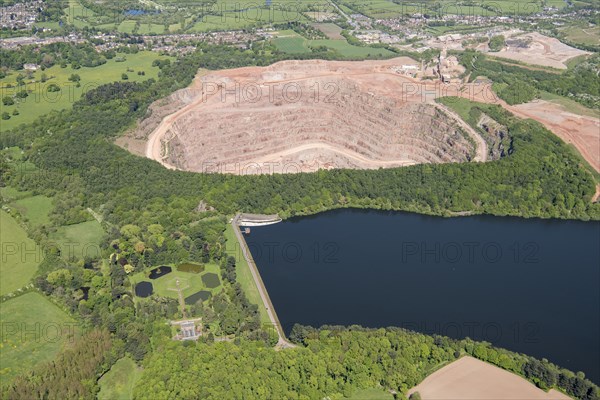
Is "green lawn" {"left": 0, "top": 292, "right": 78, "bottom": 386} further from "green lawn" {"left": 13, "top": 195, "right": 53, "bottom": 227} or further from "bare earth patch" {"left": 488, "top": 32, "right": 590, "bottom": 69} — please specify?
"bare earth patch" {"left": 488, "top": 32, "right": 590, "bottom": 69}

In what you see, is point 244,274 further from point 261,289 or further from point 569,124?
point 569,124

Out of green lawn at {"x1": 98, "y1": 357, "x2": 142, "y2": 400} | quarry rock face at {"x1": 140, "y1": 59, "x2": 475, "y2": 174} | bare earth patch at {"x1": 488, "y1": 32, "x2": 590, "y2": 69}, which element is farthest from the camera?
bare earth patch at {"x1": 488, "y1": 32, "x2": 590, "y2": 69}

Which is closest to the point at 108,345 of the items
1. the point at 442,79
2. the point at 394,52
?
the point at 442,79

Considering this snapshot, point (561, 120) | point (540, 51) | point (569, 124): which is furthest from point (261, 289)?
point (540, 51)

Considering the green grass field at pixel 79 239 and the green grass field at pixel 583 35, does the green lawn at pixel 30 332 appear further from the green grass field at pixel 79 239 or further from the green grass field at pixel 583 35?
the green grass field at pixel 583 35

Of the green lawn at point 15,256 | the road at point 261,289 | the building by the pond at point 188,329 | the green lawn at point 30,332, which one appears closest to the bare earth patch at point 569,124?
the road at point 261,289

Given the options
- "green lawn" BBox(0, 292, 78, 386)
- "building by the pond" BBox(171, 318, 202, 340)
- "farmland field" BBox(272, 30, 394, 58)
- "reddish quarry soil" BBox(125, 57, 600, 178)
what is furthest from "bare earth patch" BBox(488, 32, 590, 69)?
"green lawn" BBox(0, 292, 78, 386)
